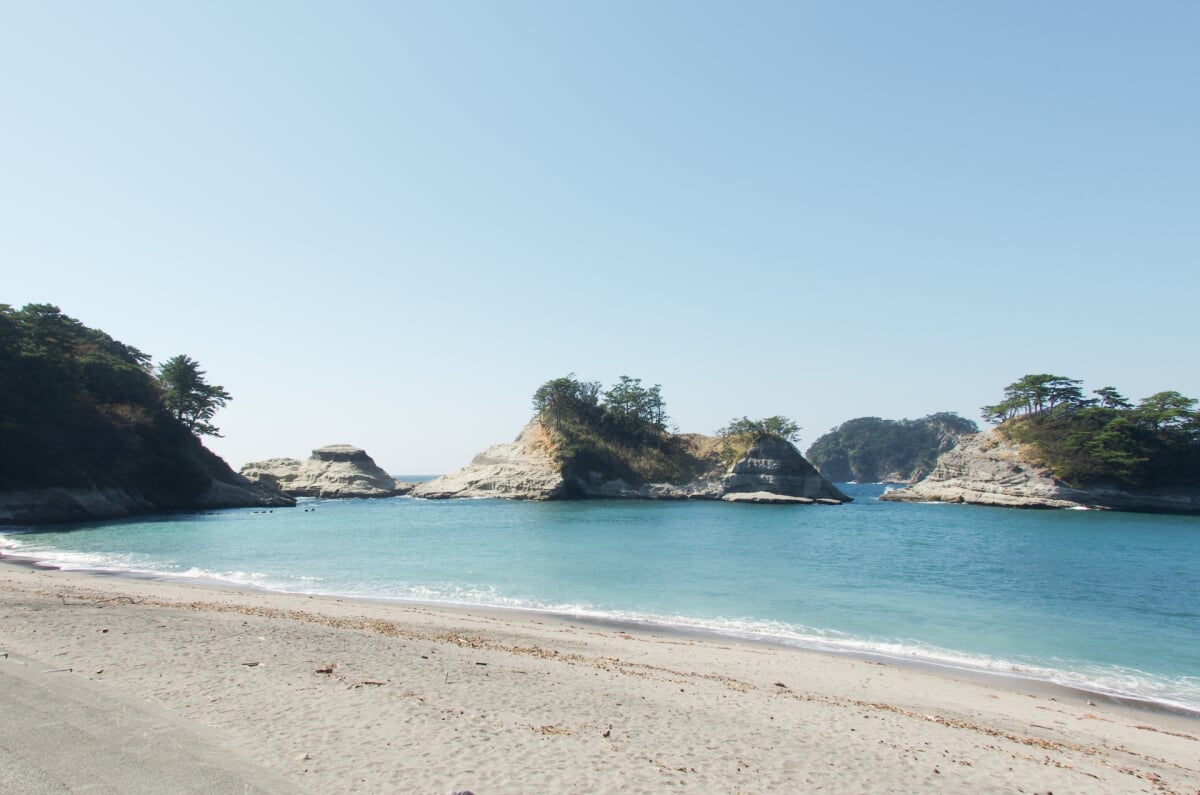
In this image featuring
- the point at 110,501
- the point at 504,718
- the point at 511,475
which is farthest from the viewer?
the point at 511,475

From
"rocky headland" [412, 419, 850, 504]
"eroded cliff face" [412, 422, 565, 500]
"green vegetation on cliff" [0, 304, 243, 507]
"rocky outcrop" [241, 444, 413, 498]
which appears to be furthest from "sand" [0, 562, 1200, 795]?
"rocky outcrop" [241, 444, 413, 498]

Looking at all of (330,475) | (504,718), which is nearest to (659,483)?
(330,475)

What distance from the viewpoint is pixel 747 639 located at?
17.6 meters

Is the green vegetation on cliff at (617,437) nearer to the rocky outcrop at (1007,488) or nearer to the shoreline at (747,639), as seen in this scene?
the rocky outcrop at (1007,488)

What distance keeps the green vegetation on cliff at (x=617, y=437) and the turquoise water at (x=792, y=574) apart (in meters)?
40.7

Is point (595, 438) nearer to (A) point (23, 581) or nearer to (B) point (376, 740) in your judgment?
(A) point (23, 581)

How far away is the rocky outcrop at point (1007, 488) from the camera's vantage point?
79062 millimetres

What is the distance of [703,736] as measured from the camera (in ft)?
28.9

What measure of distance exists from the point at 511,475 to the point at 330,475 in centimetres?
3203

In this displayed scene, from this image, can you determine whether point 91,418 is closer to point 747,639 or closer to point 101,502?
point 101,502

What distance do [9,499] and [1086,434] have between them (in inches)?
4700

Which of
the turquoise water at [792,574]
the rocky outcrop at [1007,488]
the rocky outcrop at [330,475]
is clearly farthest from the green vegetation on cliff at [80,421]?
the rocky outcrop at [1007,488]

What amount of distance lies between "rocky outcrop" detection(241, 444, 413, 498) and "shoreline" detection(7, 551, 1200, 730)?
244 ft

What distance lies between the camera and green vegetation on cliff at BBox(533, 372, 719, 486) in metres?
96.6
